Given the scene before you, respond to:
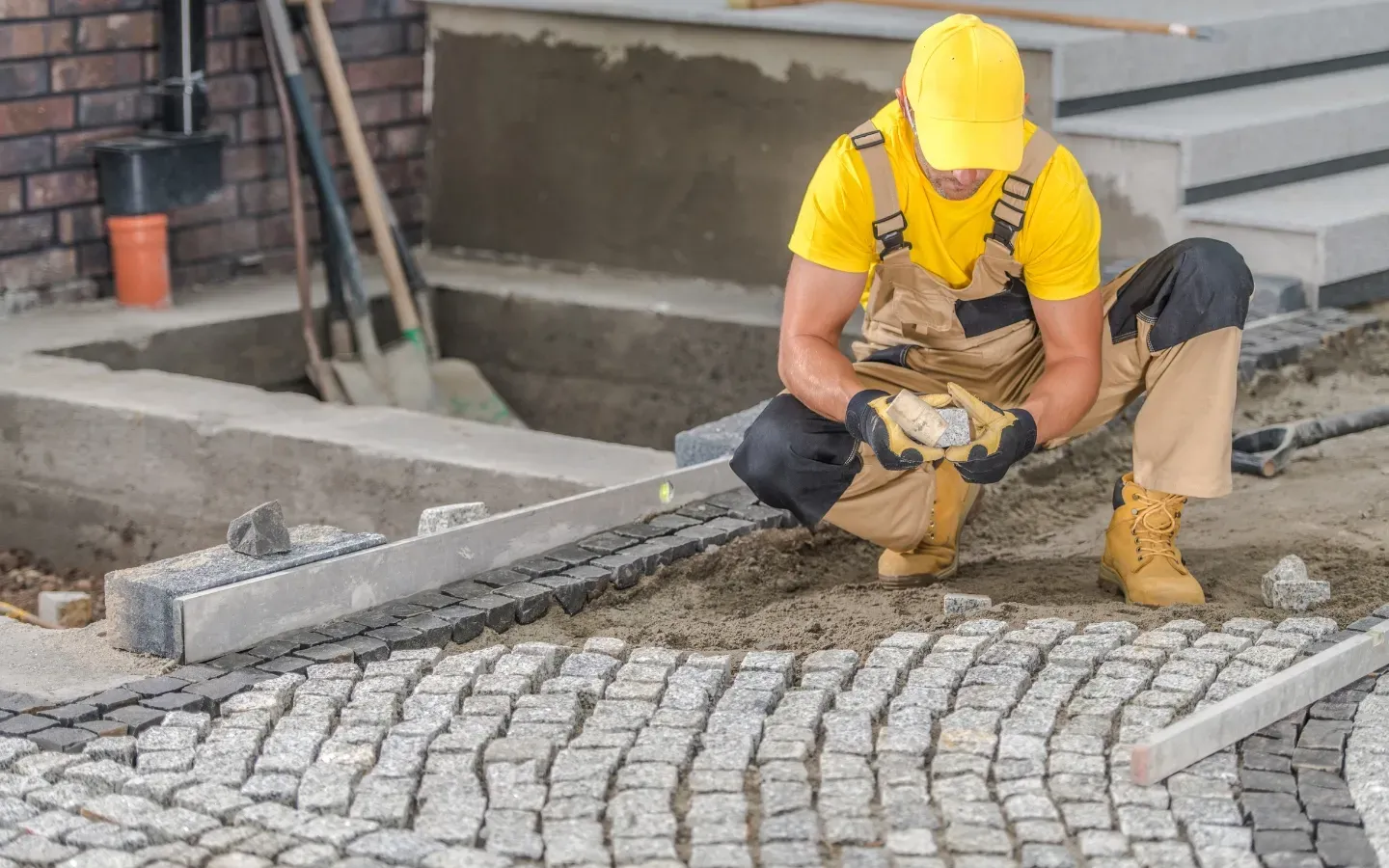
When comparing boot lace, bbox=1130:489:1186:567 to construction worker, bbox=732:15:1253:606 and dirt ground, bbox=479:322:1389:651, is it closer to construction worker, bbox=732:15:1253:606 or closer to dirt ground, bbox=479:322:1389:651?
construction worker, bbox=732:15:1253:606

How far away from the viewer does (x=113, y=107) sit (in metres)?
6.93

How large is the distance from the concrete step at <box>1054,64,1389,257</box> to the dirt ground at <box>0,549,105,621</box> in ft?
12.0

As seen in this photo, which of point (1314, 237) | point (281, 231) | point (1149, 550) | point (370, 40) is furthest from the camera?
point (370, 40)

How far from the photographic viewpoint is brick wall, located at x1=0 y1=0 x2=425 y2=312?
6.67 meters

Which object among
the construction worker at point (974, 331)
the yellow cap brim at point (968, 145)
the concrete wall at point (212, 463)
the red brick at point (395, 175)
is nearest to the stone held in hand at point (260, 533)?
the construction worker at point (974, 331)

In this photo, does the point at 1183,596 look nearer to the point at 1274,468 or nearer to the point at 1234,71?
the point at 1274,468

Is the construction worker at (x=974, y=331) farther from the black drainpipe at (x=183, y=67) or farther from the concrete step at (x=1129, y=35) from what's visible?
the black drainpipe at (x=183, y=67)

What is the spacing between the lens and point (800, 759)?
3.41 metres

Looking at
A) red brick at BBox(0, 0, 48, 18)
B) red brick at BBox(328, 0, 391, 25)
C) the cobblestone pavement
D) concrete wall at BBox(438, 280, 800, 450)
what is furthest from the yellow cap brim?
red brick at BBox(328, 0, 391, 25)

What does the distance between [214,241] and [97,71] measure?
2.77 ft

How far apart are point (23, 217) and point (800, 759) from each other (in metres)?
4.40

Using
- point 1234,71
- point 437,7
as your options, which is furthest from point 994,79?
point 437,7

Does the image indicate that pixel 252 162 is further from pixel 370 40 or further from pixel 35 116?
pixel 35 116

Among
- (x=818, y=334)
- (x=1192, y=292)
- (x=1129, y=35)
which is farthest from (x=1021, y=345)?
(x=1129, y=35)
